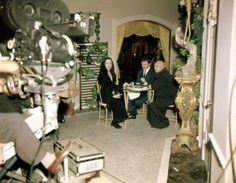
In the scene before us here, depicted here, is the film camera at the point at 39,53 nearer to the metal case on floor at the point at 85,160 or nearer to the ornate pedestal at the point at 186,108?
the metal case on floor at the point at 85,160

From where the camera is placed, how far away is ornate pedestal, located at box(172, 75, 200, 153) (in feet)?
17.0

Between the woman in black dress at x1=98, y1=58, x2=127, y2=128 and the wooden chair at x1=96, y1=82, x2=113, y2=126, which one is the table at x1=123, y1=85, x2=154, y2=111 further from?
the wooden chair at x1=96, y1=82, x2=113, y2=126

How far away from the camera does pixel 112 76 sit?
7.23m

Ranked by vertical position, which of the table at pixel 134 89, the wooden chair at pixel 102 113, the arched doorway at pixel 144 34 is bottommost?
the wooden chair at pixel 102 113

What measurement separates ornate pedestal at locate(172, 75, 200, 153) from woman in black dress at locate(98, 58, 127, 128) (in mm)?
1640

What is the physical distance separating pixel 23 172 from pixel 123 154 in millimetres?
1788

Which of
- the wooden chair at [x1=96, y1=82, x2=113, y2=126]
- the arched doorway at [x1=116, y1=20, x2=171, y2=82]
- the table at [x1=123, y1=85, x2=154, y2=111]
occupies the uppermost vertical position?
the arched doorway at [x1=116, y1=20, x2=171, y2=82]

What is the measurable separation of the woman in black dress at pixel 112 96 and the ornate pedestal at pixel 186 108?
164cm

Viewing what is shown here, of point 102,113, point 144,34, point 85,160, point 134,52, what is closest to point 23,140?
point 85,160

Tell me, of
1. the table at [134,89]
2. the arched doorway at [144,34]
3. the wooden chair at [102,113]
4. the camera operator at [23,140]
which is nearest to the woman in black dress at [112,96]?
the wooden chair at [102,113]

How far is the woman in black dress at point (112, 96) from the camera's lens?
6788mm

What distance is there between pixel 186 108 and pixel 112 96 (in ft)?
6.64

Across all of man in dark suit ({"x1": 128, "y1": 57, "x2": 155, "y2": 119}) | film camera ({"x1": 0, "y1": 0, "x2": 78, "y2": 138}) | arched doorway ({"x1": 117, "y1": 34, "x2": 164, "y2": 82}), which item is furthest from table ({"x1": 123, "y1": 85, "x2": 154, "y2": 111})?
film camera ({"x1": 0, "y1": 0, "x2": 78, "y2": 138})

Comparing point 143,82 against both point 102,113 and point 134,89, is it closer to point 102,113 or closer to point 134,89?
point 134,89
